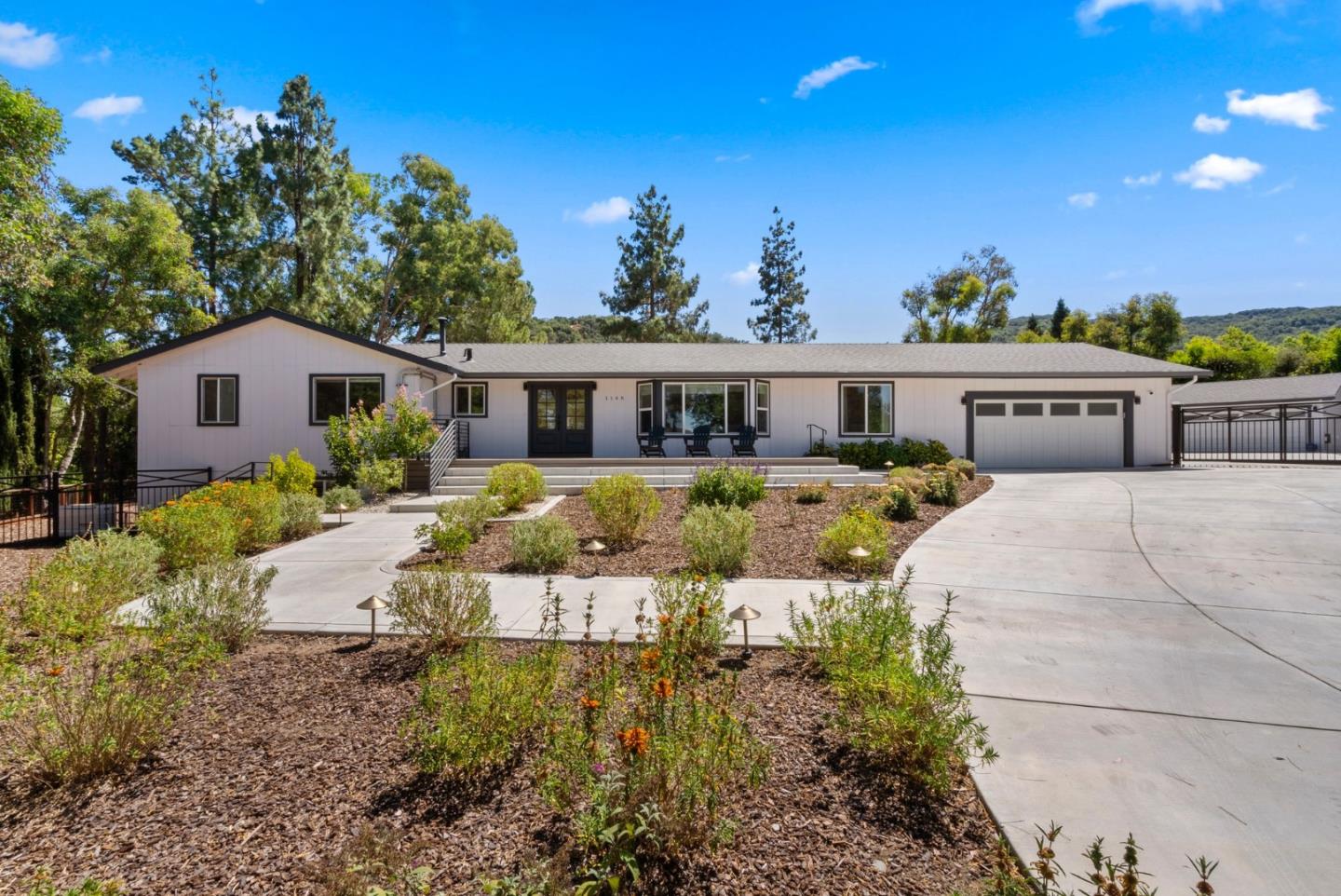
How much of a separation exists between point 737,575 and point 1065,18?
11104 millimetres

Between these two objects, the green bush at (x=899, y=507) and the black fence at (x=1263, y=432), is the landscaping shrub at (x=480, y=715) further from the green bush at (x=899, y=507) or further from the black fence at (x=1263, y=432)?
the black fence at (x=1263, y=432)

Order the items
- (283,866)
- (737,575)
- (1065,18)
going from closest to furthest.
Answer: (283,866), (737,575), (1065,18)

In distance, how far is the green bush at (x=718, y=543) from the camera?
660 cm

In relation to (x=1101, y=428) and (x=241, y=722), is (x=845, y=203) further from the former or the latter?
(x=241, y=722)

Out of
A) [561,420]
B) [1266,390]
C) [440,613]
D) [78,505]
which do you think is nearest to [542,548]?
[440,613]

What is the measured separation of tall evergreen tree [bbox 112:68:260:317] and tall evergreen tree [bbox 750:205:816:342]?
90.7 ft

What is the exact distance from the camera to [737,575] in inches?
261

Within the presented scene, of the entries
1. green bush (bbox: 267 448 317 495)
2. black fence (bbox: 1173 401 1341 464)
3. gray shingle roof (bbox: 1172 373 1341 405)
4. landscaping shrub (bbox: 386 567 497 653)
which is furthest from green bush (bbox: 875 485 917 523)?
gray shingle roof (bbox: 1172 373 1341 405)

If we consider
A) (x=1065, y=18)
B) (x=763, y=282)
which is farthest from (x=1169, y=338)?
(x=1065, y=18)

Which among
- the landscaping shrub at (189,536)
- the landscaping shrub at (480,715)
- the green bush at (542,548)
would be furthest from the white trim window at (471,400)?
the landscaping shrub at (480,715)

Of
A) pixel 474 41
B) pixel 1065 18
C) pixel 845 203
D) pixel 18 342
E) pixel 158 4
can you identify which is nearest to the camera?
pixel 1065 18

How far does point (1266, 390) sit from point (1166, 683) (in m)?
32.9

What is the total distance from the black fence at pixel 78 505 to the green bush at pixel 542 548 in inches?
252

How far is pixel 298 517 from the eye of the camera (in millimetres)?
9359
